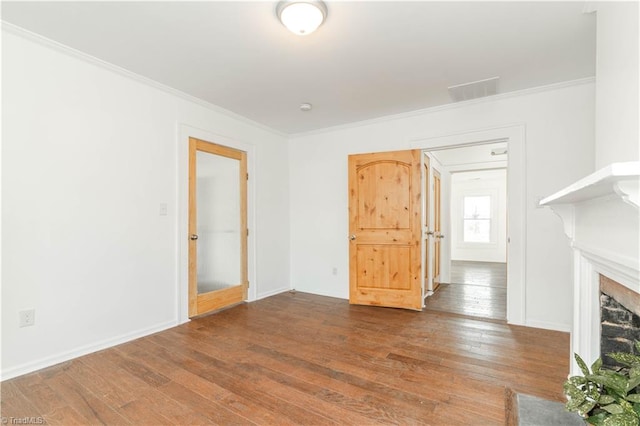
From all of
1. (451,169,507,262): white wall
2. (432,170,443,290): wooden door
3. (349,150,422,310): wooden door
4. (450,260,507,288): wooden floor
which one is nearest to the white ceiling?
(349,150,422,310): wooden door

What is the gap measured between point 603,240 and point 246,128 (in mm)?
3924

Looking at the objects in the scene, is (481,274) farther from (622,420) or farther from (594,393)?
(622,420)

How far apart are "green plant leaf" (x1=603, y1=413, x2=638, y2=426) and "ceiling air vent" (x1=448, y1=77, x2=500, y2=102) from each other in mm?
2902

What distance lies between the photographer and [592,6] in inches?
76.5

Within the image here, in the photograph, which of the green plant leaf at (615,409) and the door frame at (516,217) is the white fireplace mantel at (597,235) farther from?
the door frame at (516,217)

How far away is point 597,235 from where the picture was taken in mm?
1493

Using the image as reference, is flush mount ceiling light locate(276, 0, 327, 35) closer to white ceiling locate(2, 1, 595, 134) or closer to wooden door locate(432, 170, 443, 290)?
white ceiling locate(2, 1, 595, 134)

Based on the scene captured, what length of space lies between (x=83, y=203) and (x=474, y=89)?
3.97 meters

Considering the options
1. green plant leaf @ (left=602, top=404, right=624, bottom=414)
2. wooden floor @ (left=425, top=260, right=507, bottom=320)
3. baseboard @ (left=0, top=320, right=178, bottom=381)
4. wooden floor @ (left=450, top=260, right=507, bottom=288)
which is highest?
green plant leaf @ (left=602, top=404, right=624, bottom=414)

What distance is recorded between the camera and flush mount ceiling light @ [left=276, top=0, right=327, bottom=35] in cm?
193

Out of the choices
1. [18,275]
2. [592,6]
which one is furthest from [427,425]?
[18,275]

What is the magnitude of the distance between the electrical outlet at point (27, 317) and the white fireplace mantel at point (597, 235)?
3479 millimetres

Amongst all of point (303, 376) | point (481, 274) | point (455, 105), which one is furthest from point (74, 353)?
point (481, 274)

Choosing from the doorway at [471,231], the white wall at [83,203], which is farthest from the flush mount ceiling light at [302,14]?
the doorway at [471,231]
